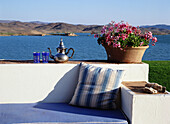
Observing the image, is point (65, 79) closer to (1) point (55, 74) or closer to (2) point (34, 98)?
(1) point (55, 74)

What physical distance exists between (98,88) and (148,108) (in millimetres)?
558

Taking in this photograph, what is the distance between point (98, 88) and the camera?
2359 millimetres

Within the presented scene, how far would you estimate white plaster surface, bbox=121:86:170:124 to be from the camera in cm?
207

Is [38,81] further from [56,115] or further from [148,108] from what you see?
[148,108]

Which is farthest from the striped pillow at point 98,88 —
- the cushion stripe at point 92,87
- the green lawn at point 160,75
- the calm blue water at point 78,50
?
the calm blue water at point 78,50

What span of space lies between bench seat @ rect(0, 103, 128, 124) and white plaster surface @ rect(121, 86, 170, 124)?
132 mm

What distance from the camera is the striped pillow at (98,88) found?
2.34m

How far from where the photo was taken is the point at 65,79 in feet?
8.63

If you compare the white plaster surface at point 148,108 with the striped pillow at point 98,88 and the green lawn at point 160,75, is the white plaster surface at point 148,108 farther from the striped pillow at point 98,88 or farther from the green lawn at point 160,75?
the green lawn at point 160,75

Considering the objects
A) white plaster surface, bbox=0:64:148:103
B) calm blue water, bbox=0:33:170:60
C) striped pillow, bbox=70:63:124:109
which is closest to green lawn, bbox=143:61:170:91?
white plaster surface, bbox=0:64:148:103

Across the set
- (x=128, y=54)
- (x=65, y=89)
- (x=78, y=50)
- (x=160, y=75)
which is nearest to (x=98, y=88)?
(x=65, y=89)

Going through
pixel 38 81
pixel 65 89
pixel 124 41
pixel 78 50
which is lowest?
pixel 78 50

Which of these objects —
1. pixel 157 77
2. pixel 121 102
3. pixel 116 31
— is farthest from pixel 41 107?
pixel 157 77

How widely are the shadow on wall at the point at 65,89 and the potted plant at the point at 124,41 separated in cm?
52
